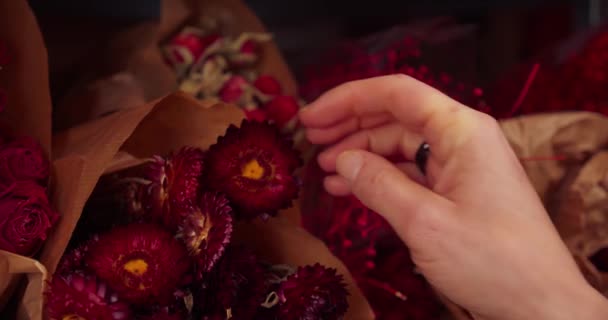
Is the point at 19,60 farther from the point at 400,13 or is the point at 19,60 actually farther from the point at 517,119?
the point at 400,13

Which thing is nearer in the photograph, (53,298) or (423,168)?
(53,298)

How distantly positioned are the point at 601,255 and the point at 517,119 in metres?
0.18

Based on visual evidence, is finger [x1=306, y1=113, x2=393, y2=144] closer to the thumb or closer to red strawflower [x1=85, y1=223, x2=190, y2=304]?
the thumb

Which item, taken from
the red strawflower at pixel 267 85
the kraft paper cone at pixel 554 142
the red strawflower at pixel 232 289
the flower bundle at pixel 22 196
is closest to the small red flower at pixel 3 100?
the flower bundle at pixel 22 196

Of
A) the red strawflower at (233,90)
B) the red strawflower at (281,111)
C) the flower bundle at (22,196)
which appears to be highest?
the flower bundle at (22,196)

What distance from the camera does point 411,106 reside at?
1.93 feet

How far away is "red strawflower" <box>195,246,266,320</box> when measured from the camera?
501mm

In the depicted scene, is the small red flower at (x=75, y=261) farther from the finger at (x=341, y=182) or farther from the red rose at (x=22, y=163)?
the finger at (x=341, y=182)

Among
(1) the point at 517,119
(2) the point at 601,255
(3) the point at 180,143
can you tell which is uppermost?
(3) the point at 180,143

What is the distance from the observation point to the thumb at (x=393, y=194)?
50 centimetres

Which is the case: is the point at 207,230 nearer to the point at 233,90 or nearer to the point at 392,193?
the point at 392,193

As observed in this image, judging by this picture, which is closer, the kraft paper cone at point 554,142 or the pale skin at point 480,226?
the pale skin at point 480,226

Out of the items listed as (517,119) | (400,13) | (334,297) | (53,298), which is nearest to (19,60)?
(53,298)

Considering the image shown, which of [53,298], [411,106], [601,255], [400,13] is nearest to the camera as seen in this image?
[53,298]
